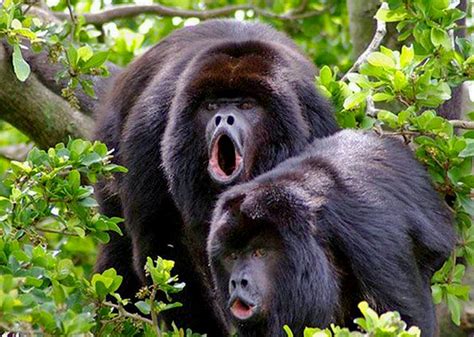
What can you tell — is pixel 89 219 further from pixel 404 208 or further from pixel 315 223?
pixel 404 208

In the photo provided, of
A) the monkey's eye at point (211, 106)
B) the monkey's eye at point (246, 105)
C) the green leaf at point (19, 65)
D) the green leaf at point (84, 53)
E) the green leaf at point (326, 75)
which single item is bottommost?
the monkey's eye at point (211, 106)

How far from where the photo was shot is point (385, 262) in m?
4.94

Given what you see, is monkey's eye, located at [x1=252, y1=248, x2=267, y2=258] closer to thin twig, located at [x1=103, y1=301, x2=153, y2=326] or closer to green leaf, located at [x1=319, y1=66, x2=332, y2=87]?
thin twig, located at [x1=103, y1=301, x2=153, y2=326]

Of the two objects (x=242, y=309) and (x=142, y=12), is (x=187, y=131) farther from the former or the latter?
(x=142, y=12)

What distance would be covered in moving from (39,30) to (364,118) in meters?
1.58

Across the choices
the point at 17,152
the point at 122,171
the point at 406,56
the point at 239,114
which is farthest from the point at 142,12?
the point at 406,56

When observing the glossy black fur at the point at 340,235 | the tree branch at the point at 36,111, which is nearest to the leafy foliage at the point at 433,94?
the glossy black fur at the point at 340,235

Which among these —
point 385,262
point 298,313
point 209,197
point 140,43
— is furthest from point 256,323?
point 140,43

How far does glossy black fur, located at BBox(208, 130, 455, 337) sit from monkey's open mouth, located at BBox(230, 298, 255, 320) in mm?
88

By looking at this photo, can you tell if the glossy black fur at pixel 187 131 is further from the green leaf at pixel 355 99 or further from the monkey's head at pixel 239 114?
the green leaf at pixel 355 99

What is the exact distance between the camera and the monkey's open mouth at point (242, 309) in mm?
4719

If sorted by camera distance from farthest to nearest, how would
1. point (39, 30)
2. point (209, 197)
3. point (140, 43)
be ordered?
point (140, 43)
point (209, 197)
point (39, 30)

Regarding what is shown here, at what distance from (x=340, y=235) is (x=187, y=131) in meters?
1.21

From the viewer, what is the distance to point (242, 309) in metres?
4.73
